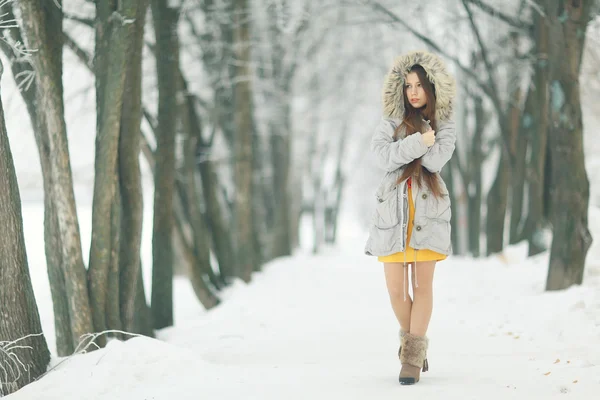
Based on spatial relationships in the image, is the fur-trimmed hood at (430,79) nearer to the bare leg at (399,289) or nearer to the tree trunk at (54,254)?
the bare leg at (399,289)

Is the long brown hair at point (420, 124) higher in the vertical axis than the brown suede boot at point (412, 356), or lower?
higher

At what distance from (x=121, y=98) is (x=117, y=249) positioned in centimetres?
120

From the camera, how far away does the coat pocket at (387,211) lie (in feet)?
14.6

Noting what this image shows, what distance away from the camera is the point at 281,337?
7.10m

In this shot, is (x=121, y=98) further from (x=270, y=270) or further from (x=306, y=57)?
(x=306, y=57)

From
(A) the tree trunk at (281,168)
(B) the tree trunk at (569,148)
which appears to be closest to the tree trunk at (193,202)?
(B) the tree trunk at (569,148)

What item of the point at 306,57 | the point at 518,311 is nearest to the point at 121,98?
the point at 518,311

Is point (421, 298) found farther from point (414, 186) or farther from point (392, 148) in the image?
point (392, 148)

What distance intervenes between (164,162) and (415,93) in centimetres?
446

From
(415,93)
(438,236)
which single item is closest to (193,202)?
(415,93)

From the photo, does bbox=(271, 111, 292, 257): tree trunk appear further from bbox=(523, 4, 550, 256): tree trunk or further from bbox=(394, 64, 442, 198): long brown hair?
bbox=(394, 64, 442, 198): long brown hair

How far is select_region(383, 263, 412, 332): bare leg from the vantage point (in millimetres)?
4584

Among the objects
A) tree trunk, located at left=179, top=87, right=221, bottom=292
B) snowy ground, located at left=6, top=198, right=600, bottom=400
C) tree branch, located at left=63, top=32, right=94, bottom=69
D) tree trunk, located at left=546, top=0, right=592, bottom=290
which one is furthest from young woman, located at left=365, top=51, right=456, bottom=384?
tree trunk, located at left=179, top=87, right=221, bottom=292

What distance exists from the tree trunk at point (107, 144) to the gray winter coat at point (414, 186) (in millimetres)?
2270
